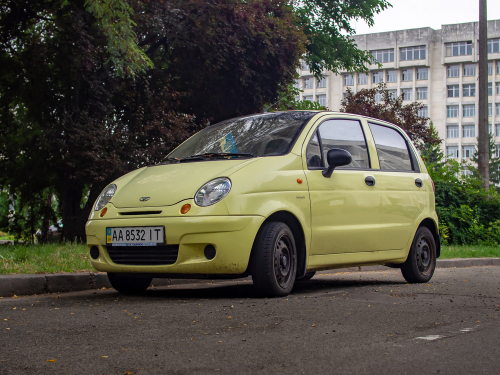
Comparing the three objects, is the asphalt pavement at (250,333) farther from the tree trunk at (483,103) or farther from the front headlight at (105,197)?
the tree trunk at (483,103)

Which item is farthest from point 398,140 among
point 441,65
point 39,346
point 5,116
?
point 441,65

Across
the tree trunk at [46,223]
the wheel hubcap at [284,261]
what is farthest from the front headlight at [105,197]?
the tree trunk at [46,223]

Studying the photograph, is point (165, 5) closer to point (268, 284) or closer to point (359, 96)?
A: point (268, 284)

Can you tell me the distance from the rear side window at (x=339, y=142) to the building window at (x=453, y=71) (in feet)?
296

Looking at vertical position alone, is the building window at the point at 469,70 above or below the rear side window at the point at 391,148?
above

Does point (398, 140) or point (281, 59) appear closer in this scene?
point (398, 140)

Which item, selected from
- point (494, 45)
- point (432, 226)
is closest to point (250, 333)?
point (432, 226)

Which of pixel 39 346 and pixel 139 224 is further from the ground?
pixel 139 224

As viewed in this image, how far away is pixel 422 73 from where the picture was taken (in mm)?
93750

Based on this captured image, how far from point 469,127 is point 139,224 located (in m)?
92.9

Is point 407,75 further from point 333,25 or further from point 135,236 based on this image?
point 135,236

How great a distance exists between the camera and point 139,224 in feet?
18.2

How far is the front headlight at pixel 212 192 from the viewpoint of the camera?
545cm

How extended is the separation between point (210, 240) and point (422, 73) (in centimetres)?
9338
